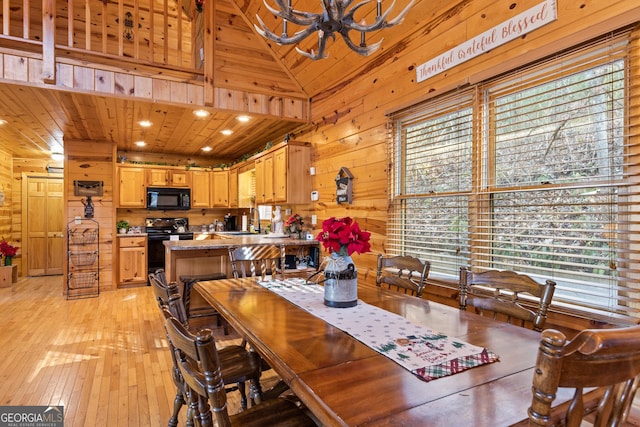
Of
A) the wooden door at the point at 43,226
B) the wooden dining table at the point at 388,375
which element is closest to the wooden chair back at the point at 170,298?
the wooden dining table at the point at 388,375

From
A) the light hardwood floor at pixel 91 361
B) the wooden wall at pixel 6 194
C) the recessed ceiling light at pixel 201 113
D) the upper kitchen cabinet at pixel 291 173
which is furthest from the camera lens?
the wooden wall at pixel 6 194

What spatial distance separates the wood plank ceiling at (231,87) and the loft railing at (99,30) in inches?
15.2

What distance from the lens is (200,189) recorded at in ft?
22.7

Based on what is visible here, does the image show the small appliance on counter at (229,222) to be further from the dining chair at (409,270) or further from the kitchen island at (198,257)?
the dining chair at (409,270)

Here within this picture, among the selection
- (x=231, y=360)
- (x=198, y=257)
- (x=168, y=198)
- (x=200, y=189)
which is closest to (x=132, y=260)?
(x=168, y=198)

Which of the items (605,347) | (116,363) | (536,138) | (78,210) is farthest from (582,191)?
(78,210)

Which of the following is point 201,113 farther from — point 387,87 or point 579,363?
point 579,363

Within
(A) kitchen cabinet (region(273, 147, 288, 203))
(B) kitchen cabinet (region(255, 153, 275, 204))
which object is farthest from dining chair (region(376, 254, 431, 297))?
(B) kitchen cabinet (region(255, 153, 275, 204))

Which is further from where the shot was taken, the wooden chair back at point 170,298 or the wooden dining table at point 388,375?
the wooden chair back at point 170,298

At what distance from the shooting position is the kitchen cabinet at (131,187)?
619 cm

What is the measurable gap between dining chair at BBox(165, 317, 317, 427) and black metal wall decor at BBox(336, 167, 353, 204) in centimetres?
255

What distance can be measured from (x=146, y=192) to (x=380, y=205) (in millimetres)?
4878

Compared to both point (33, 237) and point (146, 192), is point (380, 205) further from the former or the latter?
point (33, 237)

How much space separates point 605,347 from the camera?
0.63 m
